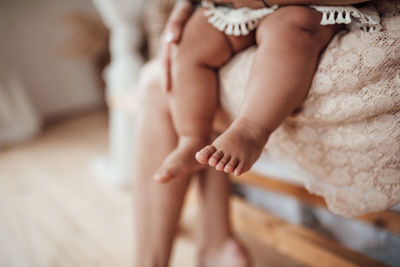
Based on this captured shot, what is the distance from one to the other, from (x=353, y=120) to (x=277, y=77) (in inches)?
5.5

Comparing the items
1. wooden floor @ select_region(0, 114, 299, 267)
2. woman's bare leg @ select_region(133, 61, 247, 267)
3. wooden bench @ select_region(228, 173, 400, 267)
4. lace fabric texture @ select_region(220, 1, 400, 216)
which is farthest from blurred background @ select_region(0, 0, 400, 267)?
lace fabric texture @ select_region(220, 1, 400, 216)

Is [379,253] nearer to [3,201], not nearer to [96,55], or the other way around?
[3,201]

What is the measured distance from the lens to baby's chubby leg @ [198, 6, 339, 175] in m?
0.39

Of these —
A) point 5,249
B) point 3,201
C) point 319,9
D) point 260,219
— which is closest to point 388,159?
point 319,9

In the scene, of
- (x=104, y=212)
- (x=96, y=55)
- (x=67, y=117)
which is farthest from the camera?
(x=67, y=117)

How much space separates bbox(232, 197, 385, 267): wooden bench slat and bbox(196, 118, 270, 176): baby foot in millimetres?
383

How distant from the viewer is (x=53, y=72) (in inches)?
100

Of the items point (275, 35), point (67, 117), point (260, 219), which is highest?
point (275, 35)

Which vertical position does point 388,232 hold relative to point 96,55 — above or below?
below

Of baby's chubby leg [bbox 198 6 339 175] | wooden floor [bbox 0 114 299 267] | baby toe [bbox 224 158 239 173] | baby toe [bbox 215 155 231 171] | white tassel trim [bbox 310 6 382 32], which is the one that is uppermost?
white tassel trim [bbox 310 6 382 32]

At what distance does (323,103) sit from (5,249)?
1.07 metres

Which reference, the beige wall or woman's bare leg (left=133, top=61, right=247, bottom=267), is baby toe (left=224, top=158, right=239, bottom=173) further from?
the beige wall

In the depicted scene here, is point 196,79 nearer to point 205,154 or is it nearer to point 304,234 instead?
point 205,154

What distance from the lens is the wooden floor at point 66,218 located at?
2.81 ft
